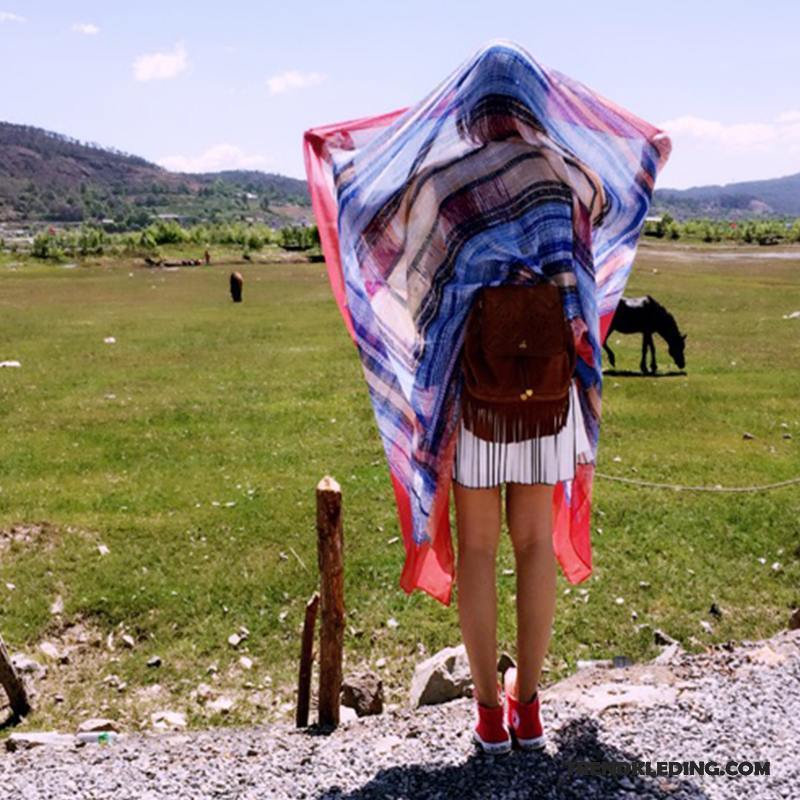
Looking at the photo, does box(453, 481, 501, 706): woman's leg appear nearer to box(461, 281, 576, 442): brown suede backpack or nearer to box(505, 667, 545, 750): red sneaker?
box(505, 667, 545, 750): red sneaker

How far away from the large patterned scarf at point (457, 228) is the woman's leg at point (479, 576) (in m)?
0.15

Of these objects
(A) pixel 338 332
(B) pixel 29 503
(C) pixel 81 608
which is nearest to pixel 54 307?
(A) pixel 338 332

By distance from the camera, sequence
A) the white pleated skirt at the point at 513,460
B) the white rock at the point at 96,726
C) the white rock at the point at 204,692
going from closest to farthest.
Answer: the white pleated skirt at the point at 513,460 → the white rock at the point at 96,726 → the white rock at the point at 204,692

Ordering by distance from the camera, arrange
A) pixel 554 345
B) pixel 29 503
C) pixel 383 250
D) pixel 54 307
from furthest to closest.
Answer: pixel 54 307 → pixel 29 503 → pixel 383 250 → pixel 554 345

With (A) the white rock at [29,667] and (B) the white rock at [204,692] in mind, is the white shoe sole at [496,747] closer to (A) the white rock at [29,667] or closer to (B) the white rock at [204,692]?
(B) the white rock at [204,692]

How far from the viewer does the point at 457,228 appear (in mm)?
3215

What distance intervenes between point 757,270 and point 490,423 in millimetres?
Result: 47491

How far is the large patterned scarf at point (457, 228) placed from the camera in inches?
124

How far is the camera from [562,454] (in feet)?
11.0

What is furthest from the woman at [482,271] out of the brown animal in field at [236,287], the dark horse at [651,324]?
the brown animal in field at [236,287]

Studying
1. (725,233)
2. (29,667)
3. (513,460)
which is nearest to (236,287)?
(29,667)

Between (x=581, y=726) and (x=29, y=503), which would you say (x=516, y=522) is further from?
(x=29, y=503)

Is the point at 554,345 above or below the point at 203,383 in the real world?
above

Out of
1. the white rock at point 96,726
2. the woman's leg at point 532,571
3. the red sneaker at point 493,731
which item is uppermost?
the woman's leg at point 532,571
